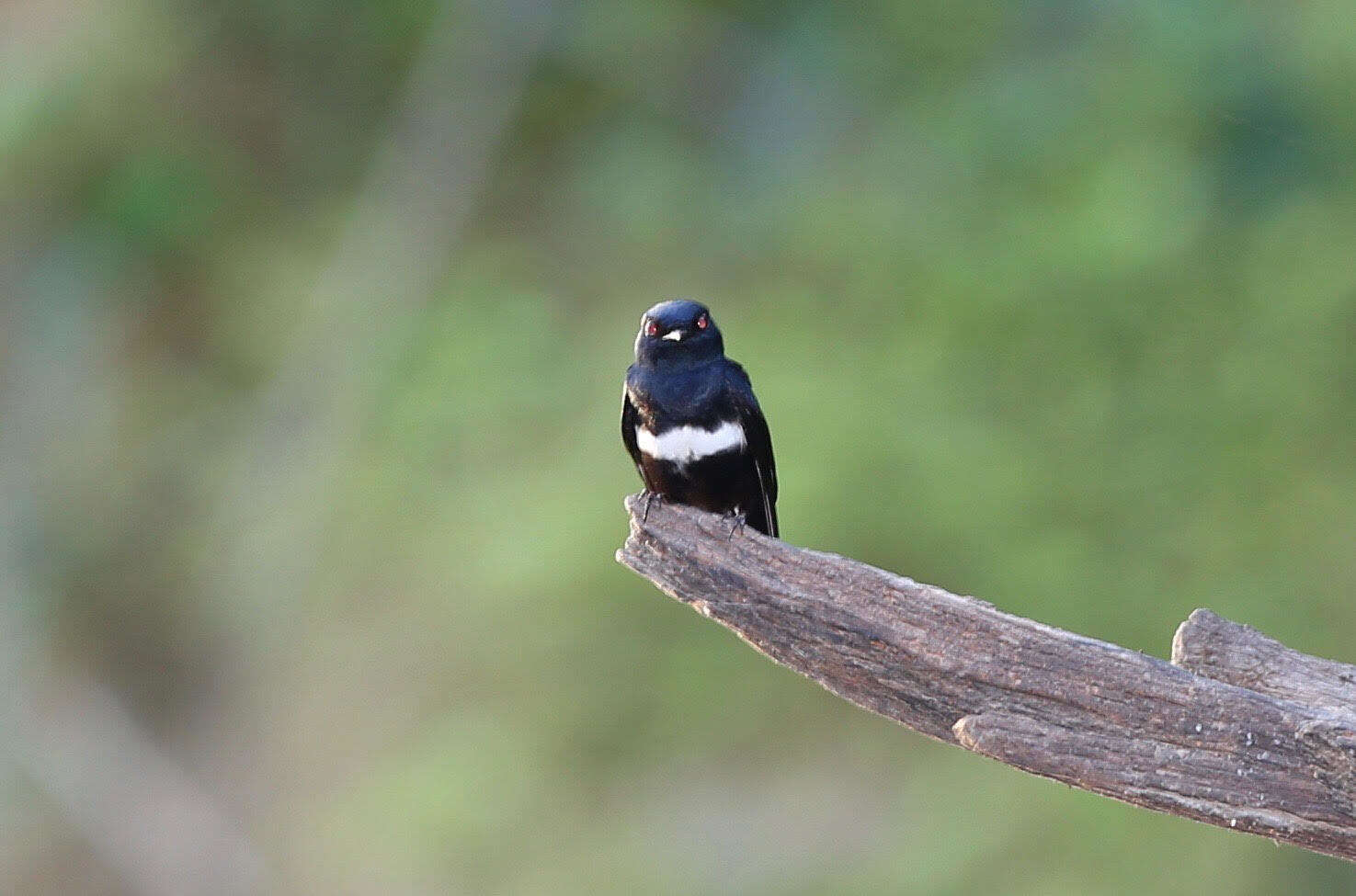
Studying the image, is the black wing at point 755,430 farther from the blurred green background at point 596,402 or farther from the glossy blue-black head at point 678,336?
the blurred green background at point 596,402

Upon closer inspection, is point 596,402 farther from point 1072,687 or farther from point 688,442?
point 1072,687

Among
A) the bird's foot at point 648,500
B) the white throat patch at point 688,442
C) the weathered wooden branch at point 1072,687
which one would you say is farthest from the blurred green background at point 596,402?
the weathered wooden branch at point 1072,687

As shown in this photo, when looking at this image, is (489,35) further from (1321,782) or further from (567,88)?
(1321,782)

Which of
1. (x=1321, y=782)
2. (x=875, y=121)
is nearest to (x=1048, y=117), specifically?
(x=875, y=121)

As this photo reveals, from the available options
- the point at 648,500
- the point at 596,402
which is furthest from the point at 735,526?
the point at 596,402

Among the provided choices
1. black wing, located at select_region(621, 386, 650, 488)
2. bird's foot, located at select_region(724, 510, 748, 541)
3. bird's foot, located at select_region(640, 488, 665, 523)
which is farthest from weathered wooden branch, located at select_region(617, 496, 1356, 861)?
black wing, located at select_region(621, 386, 650, 488)

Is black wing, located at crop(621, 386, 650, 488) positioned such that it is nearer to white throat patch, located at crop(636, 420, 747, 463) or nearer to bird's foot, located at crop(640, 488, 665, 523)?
white throat patch, located at crop(636, 420, 747, 463)
